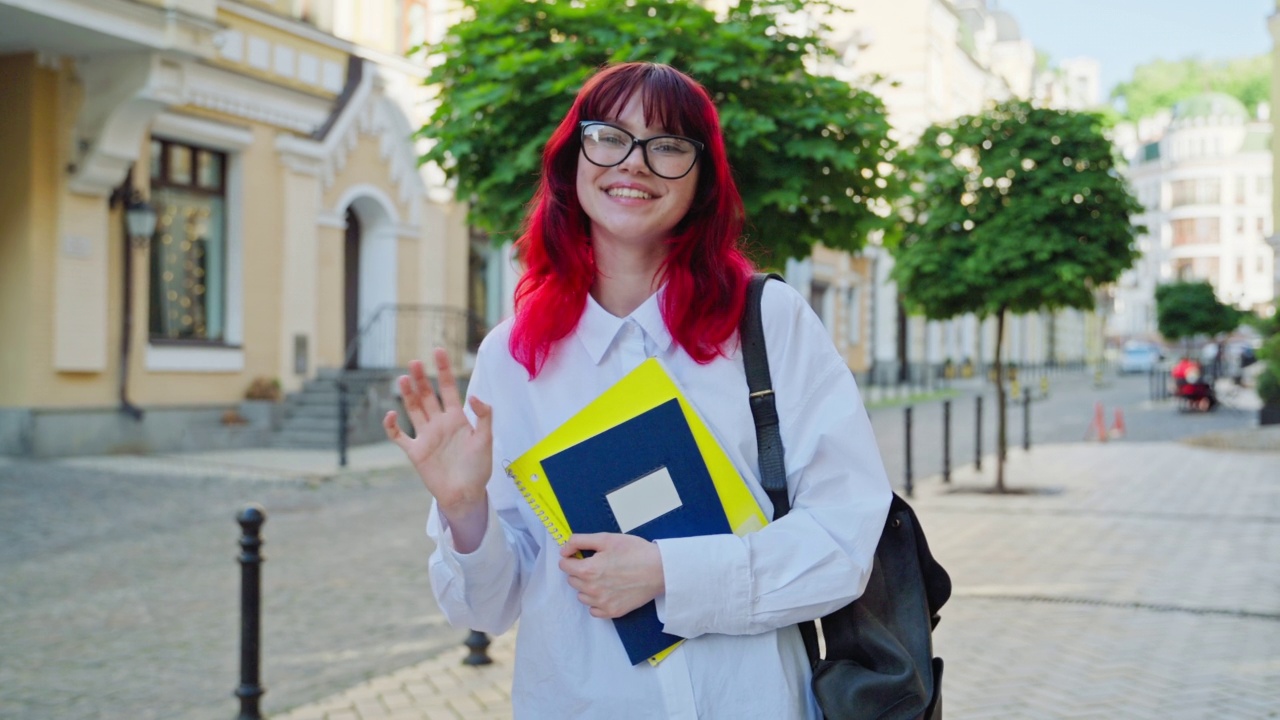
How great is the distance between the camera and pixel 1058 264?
38.6 ft

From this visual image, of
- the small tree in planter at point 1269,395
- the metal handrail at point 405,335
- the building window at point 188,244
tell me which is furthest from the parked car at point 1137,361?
the building window at point 188,244

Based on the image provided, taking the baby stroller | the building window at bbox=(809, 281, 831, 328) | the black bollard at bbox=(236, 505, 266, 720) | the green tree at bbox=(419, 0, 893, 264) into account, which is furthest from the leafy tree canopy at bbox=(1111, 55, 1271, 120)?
the black bollard at bbox=(236, 505, 266, 720)

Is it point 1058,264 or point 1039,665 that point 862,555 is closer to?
point 1039,665

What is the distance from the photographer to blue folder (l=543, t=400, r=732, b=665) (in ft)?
6.01

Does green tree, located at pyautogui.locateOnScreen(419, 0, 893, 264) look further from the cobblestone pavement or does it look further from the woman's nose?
the woman's nose

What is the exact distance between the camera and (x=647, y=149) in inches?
77.7

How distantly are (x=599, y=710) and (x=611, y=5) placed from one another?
16.4 ft

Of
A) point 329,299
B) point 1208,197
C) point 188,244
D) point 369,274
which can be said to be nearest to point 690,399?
point 188,244

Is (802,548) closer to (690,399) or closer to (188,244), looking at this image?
(690,399)

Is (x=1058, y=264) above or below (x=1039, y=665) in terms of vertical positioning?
above

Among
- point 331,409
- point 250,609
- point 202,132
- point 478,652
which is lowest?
point 478,652

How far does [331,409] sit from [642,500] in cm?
1610

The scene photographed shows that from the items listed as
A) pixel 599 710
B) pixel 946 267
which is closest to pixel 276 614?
pixel 599 710

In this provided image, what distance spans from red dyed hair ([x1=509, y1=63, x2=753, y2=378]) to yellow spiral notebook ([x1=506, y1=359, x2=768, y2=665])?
0.34 ft
